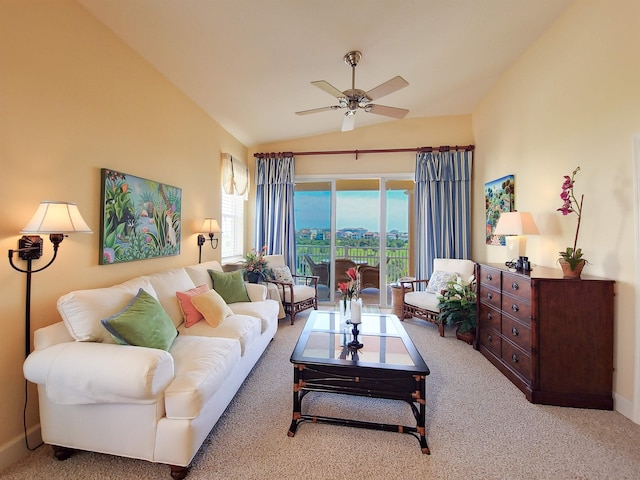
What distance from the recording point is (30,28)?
1704 millimetres

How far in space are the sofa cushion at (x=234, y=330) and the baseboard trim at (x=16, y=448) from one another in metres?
0.97

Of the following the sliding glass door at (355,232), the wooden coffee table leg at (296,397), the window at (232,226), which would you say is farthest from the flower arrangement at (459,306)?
the window at (232,226)

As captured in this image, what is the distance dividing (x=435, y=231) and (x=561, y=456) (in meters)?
3.28

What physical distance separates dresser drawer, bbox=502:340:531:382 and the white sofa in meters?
2.39

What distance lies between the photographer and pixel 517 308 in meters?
2.47

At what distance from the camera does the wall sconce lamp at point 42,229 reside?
156 centimetres

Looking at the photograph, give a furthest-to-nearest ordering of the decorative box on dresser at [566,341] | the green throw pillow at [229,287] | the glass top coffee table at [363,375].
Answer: the green throw pillow at [229,287] < the decorative box on dresser at [566,341] < the glass top coffee table at [363,375]

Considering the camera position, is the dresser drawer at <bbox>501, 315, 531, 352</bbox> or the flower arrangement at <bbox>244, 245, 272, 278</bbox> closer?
the dresser drawer at <bbox>501, 315, 531, 352</bbox>

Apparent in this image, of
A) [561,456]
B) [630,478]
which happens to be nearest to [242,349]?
[561,456]

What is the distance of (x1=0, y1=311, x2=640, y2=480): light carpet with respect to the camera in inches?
61.4

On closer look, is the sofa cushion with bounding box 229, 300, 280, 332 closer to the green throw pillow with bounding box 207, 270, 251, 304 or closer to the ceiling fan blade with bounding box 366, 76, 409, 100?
the green throw pillow with bounding box 207, 270, 251, 304

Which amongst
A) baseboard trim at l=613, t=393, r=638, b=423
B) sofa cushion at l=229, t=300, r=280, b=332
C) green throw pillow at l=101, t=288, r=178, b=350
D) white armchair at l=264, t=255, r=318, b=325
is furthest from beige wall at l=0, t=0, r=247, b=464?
baseboard trim at l=613, t=393, r=638, b=423

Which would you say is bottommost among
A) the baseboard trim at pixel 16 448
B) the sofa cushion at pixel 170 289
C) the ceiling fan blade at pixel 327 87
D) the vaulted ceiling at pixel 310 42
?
the baseboard trim at pixel 16 448

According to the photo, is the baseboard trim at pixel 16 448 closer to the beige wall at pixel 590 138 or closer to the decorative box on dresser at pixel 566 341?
the decorative box on dresser at pixel 566 341
